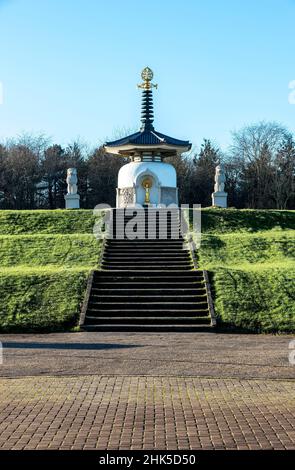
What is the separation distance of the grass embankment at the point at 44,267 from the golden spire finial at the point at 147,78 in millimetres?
13956

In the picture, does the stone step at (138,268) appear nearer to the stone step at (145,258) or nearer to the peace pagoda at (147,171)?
the stone step at (145,258)

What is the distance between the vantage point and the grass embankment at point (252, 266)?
17.9 meters

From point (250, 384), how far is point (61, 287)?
10145 millimetres

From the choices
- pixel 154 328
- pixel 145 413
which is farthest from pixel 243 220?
pixel 145 413

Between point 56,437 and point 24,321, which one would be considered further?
point 24,321

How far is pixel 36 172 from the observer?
63000 millimetres

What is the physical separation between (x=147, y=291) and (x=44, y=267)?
14.8 feet

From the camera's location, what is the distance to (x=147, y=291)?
19.7m

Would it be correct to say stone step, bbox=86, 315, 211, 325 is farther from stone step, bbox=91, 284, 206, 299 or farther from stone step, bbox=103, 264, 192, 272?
stone step, bbox=103, 264, 192, 272

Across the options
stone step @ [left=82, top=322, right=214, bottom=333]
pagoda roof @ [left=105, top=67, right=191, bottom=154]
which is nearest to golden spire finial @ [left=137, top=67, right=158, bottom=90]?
pagoda roof @ [left=105, top=67, right=191, bottom=154]

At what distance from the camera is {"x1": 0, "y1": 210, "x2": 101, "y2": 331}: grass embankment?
59.1ft

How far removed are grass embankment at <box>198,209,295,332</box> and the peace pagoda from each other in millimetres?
7740
